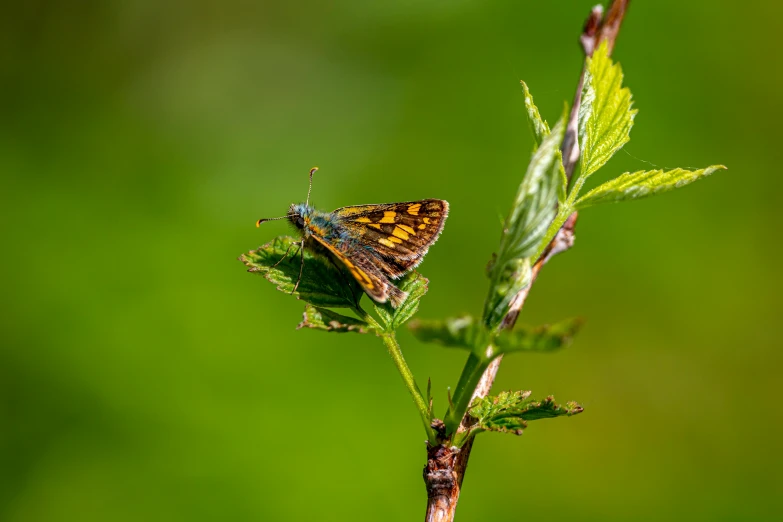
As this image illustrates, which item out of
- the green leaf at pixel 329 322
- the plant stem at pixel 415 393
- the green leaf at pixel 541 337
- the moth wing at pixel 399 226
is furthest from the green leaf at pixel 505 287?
the moth wing at pixel 399 226

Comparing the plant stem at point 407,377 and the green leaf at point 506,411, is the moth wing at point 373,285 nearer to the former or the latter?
the plant stem at point 407,377

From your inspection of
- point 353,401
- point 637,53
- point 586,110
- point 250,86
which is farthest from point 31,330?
point 637,53

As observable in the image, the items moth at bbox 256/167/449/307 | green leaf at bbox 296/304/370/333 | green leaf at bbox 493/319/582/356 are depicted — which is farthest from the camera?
moth at bbox 256/167/449/307

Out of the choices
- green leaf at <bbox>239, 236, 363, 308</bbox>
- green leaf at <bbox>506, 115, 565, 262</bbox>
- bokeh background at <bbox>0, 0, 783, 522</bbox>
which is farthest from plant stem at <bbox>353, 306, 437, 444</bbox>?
bokeh background at <bbox>0, 0, 783, 522</bbox>

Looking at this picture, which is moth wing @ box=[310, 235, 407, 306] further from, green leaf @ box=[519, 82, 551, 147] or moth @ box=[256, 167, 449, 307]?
green leaf @ box=[519, 82, 551, 147]

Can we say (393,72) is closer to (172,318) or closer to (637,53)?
(637,53)
